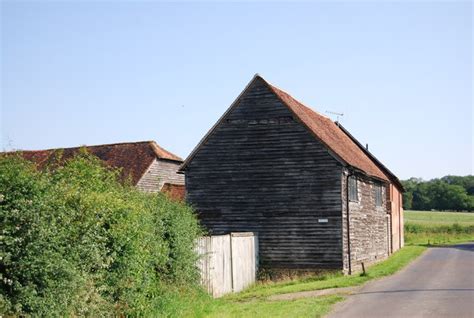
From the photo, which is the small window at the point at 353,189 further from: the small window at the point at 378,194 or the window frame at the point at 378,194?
the small window at the point at 378,194

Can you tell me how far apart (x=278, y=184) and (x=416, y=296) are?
32.0 ft

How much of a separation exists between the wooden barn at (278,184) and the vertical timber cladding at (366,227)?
9 cm

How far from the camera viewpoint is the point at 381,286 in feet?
72.7

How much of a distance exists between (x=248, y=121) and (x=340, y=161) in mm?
4680

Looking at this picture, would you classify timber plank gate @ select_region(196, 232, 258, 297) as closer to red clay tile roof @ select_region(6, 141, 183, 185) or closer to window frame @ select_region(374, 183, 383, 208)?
window frame @ select_region(374, 183, 383, 208)

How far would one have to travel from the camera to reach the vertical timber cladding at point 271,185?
2688 cm

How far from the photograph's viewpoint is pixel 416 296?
1927 centimetres

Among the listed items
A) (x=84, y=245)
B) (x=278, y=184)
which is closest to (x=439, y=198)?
(x=278, y=184)

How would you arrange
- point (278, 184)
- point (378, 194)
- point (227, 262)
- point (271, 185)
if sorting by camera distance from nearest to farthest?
1. point (227, 262)
2. point (278, 184)
3. point (271, 185)
4. point (378, 194)

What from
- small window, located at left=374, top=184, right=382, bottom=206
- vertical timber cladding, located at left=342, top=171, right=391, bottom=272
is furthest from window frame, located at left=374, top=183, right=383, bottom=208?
vertical timber cladding, located at left=342, top=171, right=391, bottom=272

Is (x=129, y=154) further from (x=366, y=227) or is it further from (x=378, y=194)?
(x=366, y=227)

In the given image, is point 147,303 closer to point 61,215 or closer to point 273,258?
point 61,215

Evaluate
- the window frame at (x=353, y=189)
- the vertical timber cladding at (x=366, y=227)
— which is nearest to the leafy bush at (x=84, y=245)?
the vertical timber cladding at (x=366, y=227)

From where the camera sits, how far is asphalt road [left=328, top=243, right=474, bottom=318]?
16062 mm
